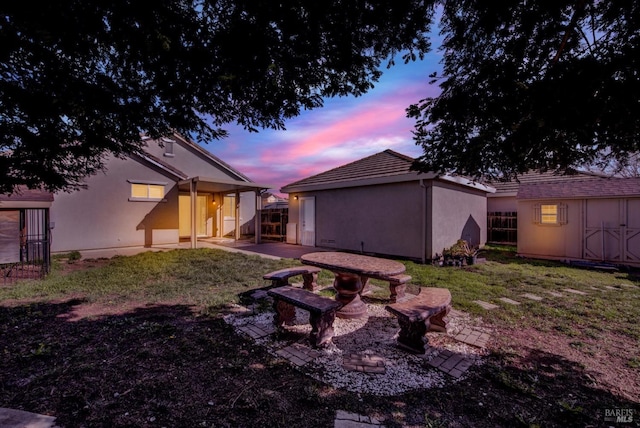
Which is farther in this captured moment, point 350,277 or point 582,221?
point 582,221

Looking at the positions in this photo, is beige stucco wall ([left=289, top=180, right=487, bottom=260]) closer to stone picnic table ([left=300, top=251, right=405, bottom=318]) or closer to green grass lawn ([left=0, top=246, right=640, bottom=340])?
green grass lawn ([left=0, top=246, right=640, bottom=340])

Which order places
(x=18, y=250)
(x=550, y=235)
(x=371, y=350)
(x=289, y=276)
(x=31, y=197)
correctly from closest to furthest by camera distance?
(x=371, y=350) → (x=289, y=276) → (x=18, y=250) → (x=31, y=197) → (x=550, y=235)

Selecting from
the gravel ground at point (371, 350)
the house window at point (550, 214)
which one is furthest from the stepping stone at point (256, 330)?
the house window at point (550, 214)

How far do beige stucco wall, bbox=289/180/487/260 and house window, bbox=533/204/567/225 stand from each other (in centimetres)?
241

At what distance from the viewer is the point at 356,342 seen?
399cm

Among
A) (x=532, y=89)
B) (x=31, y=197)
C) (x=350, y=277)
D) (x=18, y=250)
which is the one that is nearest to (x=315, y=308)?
(x=350, y=277)

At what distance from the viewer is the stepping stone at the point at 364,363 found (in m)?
3.27

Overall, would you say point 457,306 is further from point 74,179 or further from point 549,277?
point 74,179

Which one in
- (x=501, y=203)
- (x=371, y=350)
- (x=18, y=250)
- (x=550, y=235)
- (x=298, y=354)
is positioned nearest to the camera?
(x=298, y=354)

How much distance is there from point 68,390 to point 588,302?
28.1ft

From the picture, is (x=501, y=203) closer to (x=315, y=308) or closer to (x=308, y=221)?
(x=308, y=221)

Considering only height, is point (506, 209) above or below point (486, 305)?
above

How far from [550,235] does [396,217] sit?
260 inches

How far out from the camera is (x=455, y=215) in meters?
11.5
